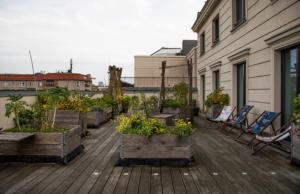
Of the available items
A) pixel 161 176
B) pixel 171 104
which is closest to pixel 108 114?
pixel 171 104

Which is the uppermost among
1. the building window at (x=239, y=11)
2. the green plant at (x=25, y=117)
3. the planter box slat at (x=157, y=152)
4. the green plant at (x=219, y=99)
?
the building window at (x=239, y=11)

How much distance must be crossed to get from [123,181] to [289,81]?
13.0 ft

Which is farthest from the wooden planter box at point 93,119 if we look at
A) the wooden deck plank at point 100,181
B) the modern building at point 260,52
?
the modern building at point 260,52

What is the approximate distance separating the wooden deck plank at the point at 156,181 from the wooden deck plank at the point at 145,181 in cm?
4

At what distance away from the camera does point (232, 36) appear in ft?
20.2

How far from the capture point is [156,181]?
2.22 metres

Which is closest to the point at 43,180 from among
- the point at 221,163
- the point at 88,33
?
the point at 221,163

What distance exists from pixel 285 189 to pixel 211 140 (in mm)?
2256

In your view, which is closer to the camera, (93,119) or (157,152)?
(157,152)

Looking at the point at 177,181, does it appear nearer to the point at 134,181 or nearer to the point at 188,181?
the point at 188,181

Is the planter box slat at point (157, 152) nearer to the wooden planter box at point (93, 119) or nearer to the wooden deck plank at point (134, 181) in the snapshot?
the wooden deck plank at point (134, 181)

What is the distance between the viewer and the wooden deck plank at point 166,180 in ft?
6.57

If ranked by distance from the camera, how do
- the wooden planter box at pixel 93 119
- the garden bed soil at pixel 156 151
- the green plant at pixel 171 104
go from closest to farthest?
the garden bed soil at pixel 156 151
the wooden planter box at pixel 93 119
the green plant at pixel 171 104

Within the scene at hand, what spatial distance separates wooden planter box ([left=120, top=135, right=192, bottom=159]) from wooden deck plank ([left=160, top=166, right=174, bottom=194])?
20 centimetres
